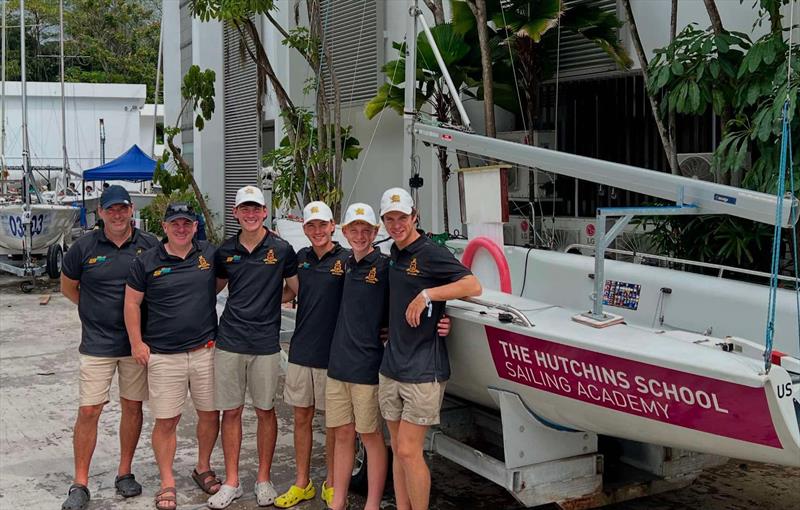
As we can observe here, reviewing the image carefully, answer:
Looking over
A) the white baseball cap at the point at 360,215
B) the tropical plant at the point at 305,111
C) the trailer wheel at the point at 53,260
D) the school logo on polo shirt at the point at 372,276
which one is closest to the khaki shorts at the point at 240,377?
the school logo on polo shirt at the point at 372,276

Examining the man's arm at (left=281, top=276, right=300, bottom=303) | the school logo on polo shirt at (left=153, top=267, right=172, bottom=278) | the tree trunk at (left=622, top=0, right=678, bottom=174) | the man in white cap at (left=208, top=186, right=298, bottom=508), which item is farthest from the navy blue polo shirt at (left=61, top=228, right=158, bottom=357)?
the tree trunk at (left=622, top=0, right=678, bottom=174)

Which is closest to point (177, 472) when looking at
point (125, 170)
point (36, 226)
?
point (36, 226)

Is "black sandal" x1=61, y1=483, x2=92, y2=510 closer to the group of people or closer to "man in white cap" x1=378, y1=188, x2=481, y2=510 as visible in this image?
the group of people

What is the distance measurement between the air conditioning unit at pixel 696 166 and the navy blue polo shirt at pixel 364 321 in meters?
4.13

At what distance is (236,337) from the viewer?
205 inches

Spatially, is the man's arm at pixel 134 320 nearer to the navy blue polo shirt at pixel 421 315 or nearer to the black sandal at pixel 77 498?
the black sandal at pixel 77 498

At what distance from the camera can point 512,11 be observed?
8953 millimetres

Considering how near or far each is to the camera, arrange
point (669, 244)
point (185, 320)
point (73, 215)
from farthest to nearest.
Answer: point (73, 215) → point (669, 244) → point (185, 320)

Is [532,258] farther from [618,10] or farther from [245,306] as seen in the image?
[618,10]

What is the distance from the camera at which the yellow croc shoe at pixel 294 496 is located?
524cm

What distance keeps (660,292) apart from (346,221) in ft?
7.78

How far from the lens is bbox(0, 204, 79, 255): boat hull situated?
14.8 metres

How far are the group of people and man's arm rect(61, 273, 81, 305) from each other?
0.03ft

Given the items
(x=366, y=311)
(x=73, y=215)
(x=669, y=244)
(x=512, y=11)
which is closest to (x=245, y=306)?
(x=366, y=311)
